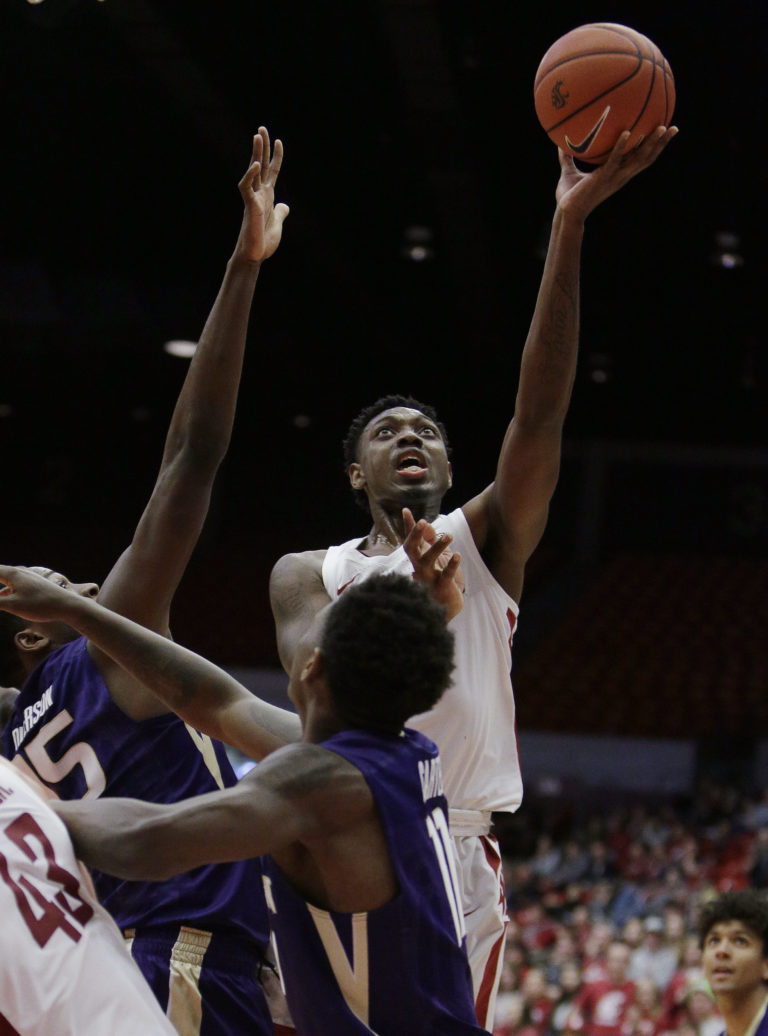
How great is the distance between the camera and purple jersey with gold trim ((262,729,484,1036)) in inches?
80.2

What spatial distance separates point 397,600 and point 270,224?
1.54m

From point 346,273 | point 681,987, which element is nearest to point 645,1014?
point 681,987

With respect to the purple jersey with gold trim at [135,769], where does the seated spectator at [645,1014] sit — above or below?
below

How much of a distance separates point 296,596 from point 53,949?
5.21 ft

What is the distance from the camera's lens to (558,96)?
11.9 feet

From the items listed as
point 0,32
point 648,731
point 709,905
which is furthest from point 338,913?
Answer: point 648,731

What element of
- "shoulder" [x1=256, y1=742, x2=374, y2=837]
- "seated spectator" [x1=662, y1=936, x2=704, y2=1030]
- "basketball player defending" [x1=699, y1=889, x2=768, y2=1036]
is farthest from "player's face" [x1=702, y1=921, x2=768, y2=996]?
"seated spectator" [x1=662, y1=936, x2=704, y2=1030]

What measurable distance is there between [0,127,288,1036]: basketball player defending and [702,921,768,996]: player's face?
2107 mm

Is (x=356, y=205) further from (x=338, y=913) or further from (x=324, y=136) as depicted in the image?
(x=338, y=913)

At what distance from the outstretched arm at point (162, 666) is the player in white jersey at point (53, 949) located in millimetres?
431

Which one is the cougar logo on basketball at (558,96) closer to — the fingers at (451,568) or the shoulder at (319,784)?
the fingers at (451,568)

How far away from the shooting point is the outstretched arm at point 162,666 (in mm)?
2387

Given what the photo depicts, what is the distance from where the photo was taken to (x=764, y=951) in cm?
427

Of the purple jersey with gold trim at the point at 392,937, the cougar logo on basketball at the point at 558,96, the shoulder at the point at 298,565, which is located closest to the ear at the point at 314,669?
the purple jersey with gold trim at the point at 392,937
